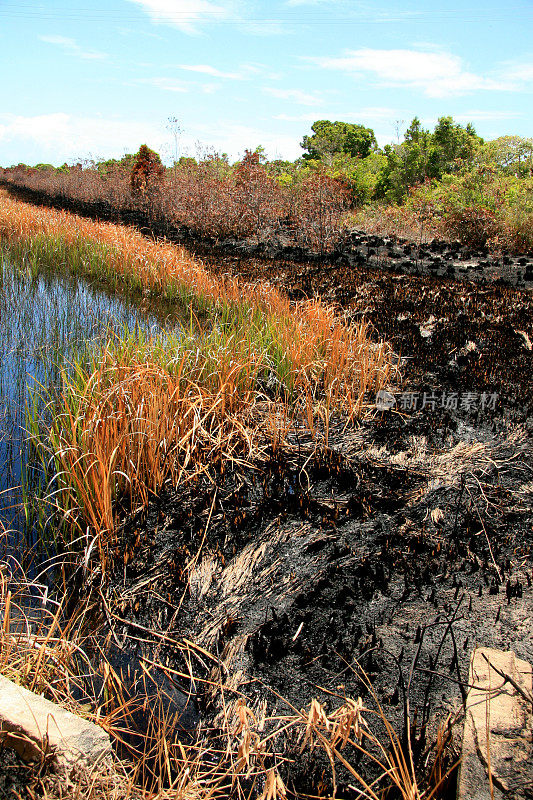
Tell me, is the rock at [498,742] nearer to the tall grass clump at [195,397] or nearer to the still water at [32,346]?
the tall grass clump at [195,397]

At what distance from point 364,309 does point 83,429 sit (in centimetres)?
485

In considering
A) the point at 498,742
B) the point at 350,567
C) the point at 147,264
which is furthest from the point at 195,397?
the point at 147,264

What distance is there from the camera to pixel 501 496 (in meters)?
3.06

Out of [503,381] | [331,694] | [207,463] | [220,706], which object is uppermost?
[503,381]

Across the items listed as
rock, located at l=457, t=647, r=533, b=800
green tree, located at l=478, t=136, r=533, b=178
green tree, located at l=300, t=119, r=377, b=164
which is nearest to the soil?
rock, located at l=457, t=647, r=533, b=800

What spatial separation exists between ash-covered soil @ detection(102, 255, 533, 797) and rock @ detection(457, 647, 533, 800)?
18 cm

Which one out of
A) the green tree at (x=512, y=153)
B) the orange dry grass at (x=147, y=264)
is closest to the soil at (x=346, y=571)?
the orange dry grass at (x=147, y=264)

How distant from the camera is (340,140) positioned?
3462cm

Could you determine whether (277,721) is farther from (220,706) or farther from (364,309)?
(364,309)

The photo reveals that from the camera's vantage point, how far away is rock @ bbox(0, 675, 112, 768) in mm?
1464

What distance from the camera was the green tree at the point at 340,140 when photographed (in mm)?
34250

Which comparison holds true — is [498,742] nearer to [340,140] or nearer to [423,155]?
[423,155]

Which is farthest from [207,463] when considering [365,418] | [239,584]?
[365,418]

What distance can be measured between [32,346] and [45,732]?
461 cm
